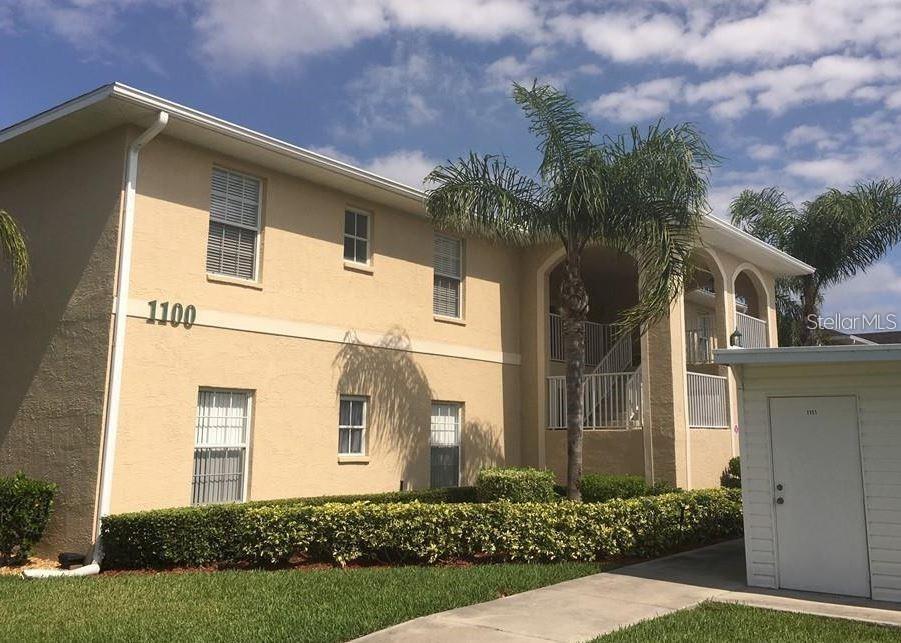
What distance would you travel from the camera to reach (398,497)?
530 inches

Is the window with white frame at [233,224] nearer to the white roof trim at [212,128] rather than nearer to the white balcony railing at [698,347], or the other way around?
the white roof trim at [212,128]

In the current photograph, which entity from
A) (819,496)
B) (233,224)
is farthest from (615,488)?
(233,224)

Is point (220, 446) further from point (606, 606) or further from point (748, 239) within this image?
point (748, 239)

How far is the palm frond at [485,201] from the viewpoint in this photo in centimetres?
1362

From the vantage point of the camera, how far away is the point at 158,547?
10.2 metres

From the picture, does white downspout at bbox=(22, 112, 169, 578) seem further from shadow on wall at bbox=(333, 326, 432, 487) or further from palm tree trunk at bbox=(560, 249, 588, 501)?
palm tree trunk at bbox=(560, 249, 588, 501)

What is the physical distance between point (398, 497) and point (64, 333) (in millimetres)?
5695

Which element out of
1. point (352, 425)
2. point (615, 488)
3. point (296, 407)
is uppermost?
point (296, 407)

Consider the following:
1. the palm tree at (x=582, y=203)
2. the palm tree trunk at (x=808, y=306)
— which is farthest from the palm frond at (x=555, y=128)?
the palm tree trunk at (x=808, y=306)

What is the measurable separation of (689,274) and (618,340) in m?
5.98

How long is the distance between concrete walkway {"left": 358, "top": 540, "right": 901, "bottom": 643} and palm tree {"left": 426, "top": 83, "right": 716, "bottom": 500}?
325cm

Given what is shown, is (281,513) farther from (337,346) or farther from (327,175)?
(327,175)

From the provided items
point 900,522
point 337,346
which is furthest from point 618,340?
point 900,522

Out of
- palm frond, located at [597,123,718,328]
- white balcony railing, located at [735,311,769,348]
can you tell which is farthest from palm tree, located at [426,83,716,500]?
white balcony railing, located at [735,311,769,348]
